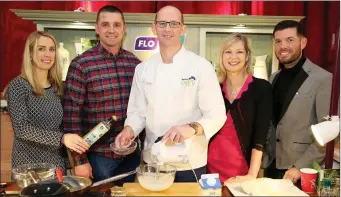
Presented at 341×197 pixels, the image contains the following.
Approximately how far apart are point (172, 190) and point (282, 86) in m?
1.07

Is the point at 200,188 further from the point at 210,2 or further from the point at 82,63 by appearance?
the point at 210,2

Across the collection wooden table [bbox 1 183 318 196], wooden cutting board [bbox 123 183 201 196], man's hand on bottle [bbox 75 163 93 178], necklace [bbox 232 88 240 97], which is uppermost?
necklace [bbox 232 88 240 97]

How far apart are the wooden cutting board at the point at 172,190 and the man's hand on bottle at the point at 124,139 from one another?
25 centimetres

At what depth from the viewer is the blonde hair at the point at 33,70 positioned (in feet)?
6.53

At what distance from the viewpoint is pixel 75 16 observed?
2.92 m

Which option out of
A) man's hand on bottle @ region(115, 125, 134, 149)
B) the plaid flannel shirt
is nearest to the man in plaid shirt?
the plaid flannel shirt

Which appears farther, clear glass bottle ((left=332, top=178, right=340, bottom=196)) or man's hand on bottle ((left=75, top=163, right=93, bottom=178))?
man's hand on bottle ((left=75, top=163, right=93, bottom=178))

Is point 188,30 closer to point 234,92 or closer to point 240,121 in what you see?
point 234,92

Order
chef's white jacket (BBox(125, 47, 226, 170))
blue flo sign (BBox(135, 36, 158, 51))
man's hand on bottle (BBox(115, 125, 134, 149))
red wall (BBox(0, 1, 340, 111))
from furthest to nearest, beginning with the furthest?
red wall (BBox(0, 1, 340, 111)), blue flo sign (BBox(135, 36, 158, 51)), chef's white jacket (BBox(125, 47, 226, 170)), man's hand on bottle (BBox(115, 125, 134, 149))

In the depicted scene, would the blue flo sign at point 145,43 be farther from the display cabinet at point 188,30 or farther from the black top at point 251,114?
the black top at point 251,114

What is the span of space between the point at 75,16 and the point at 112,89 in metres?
1.14

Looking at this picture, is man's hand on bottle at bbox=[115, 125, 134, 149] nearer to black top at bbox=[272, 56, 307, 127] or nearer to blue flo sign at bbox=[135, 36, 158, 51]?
black top at bbox=[272, 56, 307, 127]

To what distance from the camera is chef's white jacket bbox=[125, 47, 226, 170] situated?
182cm

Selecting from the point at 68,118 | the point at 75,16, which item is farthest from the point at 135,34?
the point at 68,118
